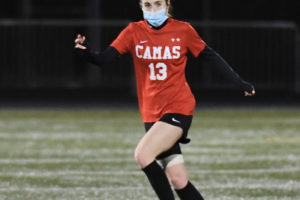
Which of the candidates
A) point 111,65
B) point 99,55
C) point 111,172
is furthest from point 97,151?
point 111,65

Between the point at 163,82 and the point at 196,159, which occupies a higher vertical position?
the point at 163,82

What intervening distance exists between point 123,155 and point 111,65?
737cm

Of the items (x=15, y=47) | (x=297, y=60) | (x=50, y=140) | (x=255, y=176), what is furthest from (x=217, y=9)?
(x=255, y=176)

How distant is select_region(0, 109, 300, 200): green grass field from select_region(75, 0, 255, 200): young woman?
1.95 metres

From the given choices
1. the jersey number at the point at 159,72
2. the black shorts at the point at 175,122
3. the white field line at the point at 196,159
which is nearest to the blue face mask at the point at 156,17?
the jersey number at the point at 159,72

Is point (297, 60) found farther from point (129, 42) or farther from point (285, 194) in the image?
point (129, 42)

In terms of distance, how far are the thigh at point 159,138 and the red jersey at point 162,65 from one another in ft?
0.37

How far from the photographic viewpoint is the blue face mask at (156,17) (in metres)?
6.69

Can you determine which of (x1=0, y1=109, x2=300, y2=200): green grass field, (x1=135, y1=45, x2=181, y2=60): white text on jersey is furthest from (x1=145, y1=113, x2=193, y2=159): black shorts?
(x1=0, y1=109, x2=300, y2=200): green grass field

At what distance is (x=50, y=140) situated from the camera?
43.4 feet

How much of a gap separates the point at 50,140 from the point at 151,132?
265 inches

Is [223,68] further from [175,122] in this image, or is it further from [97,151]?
[97,151]

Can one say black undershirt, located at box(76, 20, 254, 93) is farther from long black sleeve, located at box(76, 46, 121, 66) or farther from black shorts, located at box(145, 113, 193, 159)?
black shorts, located at box(145, 113, 193, 159)

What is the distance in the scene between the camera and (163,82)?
22.0 feet
